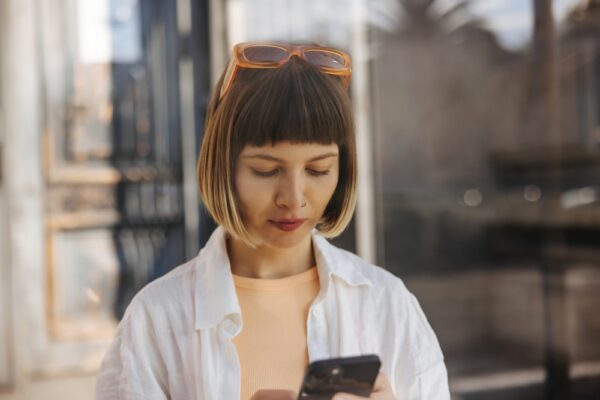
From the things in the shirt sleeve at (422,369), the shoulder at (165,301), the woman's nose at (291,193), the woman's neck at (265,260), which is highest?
the woman's nose at (291,193)

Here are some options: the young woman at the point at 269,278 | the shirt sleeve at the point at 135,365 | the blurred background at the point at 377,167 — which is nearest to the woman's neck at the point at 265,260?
the young woman at the point at 269,278

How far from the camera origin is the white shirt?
716mm

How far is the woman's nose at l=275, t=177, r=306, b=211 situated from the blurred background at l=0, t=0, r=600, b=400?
0.71 meters

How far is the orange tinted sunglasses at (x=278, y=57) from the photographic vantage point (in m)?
0.70

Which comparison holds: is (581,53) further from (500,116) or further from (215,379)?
(215,379)

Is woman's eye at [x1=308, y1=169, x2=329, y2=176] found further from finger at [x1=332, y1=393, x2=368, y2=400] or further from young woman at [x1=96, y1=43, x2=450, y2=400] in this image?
finger at [x1=332, y1=393, x2=368, y2=400]

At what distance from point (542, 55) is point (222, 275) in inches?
92.8

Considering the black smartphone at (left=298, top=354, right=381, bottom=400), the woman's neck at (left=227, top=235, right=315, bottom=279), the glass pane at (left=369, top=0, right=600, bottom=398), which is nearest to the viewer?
the black smartphone at (left=298, top=354, right=381, bottom=400)

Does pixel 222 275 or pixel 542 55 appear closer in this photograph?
pixel 222 275

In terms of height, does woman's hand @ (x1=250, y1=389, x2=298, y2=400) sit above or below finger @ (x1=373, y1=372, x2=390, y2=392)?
below

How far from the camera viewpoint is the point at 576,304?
279 centimetres

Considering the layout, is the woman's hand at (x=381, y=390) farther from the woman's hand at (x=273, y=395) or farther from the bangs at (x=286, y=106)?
the bangs at (x=286, y=106)

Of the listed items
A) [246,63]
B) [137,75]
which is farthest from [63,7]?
[246,63]

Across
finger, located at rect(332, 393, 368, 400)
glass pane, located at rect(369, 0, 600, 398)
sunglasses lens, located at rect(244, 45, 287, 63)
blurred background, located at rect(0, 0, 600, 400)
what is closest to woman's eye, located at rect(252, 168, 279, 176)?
sunglasses lens, located at rect(244, 45, 287, 63)
